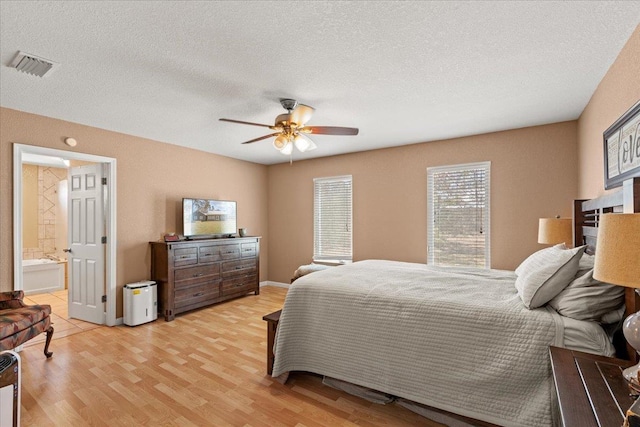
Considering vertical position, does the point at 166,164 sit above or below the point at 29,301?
above

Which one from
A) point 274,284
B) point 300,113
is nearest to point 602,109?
point 300,113

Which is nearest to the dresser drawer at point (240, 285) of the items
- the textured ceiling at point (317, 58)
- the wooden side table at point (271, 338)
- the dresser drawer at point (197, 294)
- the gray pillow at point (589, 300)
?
the dresser drawer at point (197, 294)

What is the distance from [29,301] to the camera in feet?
16.4

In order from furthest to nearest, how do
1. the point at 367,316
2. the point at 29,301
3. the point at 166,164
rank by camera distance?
1. the point at 29,301
2. the point at 166,164
3. the point at 367,316

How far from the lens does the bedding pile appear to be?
167 cm

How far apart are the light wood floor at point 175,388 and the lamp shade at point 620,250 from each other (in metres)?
1.53

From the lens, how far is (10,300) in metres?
2.88

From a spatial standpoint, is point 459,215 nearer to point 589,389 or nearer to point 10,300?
point 589,389

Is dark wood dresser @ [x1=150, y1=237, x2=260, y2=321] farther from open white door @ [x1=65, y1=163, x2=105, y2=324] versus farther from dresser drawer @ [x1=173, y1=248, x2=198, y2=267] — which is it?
open white door @ [x1=65, y1=163, x2=105, y2=324]

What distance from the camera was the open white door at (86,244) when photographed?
13.0 feet

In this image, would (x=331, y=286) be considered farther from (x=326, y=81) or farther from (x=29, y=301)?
(x=29, y=301)

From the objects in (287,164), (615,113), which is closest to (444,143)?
(615,113)

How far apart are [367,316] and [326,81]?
1887mm

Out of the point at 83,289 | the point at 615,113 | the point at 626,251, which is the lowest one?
the point at 83,289
